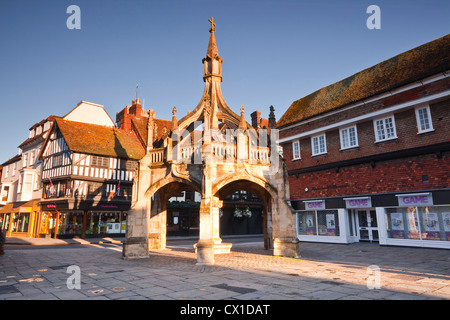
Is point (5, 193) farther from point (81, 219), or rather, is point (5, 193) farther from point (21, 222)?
point (81, 219)

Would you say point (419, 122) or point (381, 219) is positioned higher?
point (419, 122)

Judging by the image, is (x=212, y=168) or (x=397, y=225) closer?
(x=212, y=168)

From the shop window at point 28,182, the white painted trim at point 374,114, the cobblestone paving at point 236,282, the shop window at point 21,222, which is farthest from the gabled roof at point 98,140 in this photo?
the cobblestone paving at point 236,282

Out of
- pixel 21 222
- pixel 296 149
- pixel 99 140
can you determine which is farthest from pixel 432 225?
pixel 21 222

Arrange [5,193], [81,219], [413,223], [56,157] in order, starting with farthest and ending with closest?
[5,193], [56,157], [81,219], [413,223]

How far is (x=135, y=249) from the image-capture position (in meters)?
12.4

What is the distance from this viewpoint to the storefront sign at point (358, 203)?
17467mm

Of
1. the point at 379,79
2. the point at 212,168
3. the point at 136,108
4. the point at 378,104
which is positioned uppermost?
the point at 136,108

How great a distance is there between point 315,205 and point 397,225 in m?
5.40

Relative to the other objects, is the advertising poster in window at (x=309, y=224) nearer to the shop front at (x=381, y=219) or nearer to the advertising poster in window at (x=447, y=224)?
the shop front at (x=381, y=219)

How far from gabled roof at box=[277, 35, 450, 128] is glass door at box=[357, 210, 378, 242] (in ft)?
24.2

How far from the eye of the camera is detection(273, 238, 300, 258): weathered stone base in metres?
12.3
